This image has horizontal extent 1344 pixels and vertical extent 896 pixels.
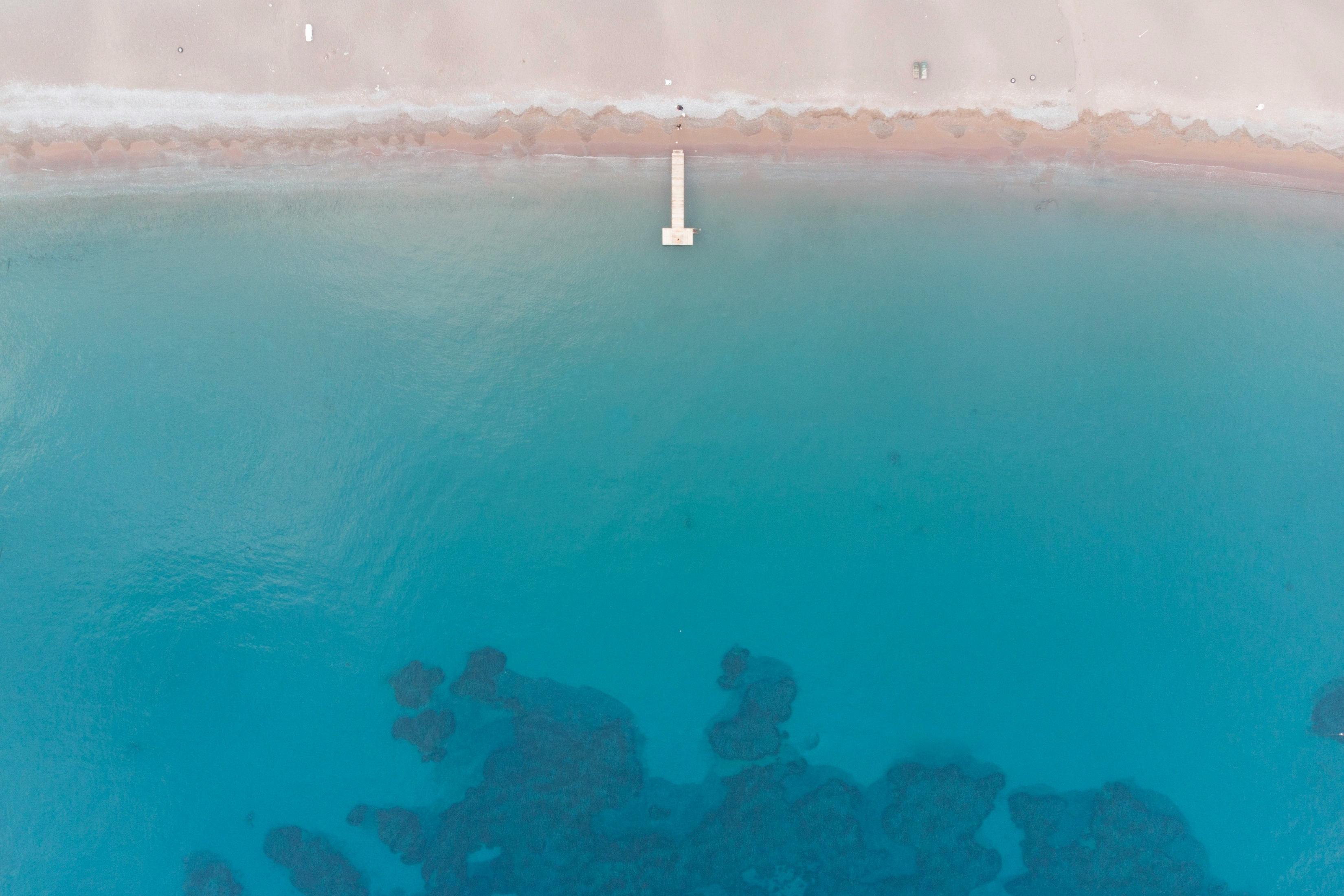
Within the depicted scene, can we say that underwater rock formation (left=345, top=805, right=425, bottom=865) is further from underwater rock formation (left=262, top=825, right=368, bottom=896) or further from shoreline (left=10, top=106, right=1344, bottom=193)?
shoreline (left=10, top=106, right=1344, bottom=193)

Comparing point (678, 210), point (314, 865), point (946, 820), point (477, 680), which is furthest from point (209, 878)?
point (678, 210)

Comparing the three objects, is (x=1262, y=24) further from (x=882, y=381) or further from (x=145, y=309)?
(x=145, y=309)

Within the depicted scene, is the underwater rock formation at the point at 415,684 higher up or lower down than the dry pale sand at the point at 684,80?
lower down

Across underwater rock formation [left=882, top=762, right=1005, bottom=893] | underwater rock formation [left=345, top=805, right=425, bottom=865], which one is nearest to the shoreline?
underwater rock formation [left=882, top=762, right=1005, bottom=893]

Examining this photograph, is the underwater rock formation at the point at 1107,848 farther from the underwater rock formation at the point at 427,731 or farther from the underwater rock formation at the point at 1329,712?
the underwater rock formation at the point at 427,731

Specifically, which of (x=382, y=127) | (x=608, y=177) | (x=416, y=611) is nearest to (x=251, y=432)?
(x=416, y=611)

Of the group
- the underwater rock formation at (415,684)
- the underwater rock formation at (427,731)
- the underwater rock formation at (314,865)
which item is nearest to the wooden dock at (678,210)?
the underwater rock formation at (415,684)
